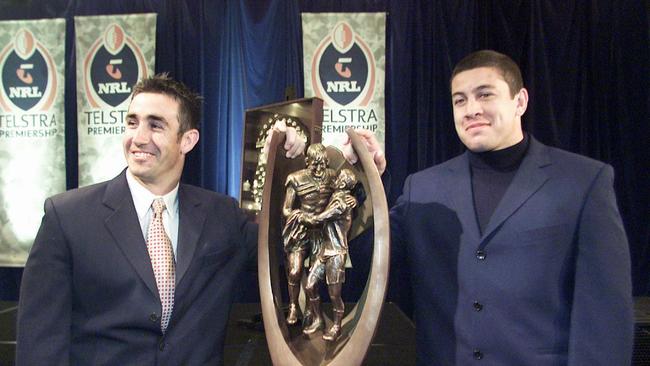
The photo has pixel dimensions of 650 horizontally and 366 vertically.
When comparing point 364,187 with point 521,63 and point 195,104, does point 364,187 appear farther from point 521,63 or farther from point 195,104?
point 521,63

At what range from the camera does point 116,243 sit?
1641mm

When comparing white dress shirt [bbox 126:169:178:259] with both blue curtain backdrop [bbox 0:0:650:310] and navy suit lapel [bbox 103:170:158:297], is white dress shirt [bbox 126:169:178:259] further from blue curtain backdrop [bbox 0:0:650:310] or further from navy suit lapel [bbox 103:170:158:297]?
blue curtain backdrop [bbox 0:0:650:310]

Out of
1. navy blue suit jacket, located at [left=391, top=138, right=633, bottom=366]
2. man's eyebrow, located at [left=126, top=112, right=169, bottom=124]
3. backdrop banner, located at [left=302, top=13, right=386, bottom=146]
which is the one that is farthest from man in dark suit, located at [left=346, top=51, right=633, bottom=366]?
backdrop banner, located at [left=302, top=13, right=386, bottom=146]

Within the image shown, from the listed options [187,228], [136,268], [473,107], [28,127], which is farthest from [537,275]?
[28,127]

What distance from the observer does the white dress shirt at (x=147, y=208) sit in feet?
5.72

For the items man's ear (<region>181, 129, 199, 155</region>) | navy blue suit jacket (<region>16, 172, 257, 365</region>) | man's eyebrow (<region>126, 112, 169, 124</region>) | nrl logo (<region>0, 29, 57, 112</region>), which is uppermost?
nrl logo (<region>0, 29, 57, 112</region>)

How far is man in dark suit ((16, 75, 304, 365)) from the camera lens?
1.58 metres

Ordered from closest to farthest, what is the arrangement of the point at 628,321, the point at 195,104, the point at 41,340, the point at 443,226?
1. the point at 628,321
2. the point at 41,340
3. the point at 443,226
4. the point at 195,104

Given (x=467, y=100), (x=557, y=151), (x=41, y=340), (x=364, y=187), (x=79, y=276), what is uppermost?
(x=467, y=100)

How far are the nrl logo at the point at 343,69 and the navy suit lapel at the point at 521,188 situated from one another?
8.56ft

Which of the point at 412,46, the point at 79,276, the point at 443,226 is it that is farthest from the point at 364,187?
the point at 412,46

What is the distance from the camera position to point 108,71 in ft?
13.8

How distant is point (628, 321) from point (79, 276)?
66.7 inches

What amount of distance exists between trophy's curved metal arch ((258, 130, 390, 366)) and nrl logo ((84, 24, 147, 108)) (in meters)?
3.14
